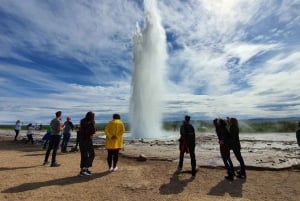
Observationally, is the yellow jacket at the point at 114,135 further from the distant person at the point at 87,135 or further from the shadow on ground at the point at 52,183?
the shadow on ground at the point at 52,183

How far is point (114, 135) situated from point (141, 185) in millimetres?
2256

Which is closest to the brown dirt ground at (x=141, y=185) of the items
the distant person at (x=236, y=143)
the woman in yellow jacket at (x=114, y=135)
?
the distant person at (x=236, y=143)

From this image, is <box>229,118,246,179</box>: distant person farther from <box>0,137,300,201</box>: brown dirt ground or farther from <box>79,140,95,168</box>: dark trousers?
<box>79,140,95,168</box>: dark trousers

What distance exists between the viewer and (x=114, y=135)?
9.94m

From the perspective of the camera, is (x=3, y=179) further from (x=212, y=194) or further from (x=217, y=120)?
(x=217, y=120)

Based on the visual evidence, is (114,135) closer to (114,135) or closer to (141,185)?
(114,135)

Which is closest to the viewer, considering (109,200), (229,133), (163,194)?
(109,200)

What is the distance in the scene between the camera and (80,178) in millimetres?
8992

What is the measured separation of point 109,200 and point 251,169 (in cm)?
621

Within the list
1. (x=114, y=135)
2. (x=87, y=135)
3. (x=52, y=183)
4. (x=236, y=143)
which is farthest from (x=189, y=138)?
(x=52, y=183)

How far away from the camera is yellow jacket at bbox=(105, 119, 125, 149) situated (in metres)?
9.88

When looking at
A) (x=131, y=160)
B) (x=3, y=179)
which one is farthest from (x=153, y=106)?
(x=3, y=179)

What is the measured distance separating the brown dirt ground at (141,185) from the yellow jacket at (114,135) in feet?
3.13

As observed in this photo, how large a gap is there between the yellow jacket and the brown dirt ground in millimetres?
955
